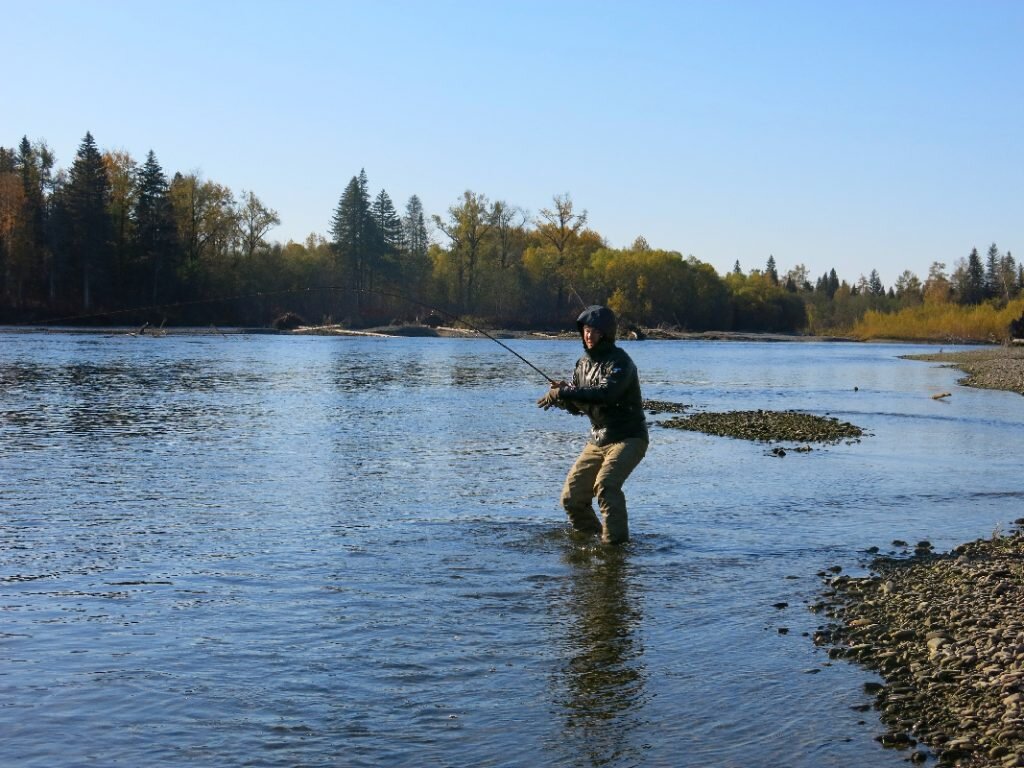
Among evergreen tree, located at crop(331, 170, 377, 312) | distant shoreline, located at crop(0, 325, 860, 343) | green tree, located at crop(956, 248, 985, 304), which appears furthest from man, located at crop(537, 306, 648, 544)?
green tree, located at crop(956, 248, 985, 304)

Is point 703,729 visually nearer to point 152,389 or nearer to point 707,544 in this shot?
point 707,544

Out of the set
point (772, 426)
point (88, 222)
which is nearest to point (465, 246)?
point (88, 222)

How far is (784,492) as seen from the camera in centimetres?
1650

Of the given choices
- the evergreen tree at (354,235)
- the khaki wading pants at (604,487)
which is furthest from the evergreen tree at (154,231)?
the khaki wading pants at (604,487)

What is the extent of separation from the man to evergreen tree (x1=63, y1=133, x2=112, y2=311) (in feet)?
271

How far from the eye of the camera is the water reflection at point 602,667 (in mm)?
6550

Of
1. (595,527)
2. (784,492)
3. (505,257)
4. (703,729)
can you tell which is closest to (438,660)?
(703,729)

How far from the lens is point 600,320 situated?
1124 centimetres

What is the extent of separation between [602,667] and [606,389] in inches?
148

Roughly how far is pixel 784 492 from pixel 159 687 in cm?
1130

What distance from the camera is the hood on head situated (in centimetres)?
1124

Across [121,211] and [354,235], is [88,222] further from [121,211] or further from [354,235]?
[354,235]

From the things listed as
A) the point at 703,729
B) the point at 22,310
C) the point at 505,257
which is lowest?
the point at 703,729

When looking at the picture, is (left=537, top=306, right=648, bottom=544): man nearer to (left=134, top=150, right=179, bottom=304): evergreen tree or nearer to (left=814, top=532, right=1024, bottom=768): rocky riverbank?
(left=814, top=532, right=1024, bottom=768): rocky riverbank
